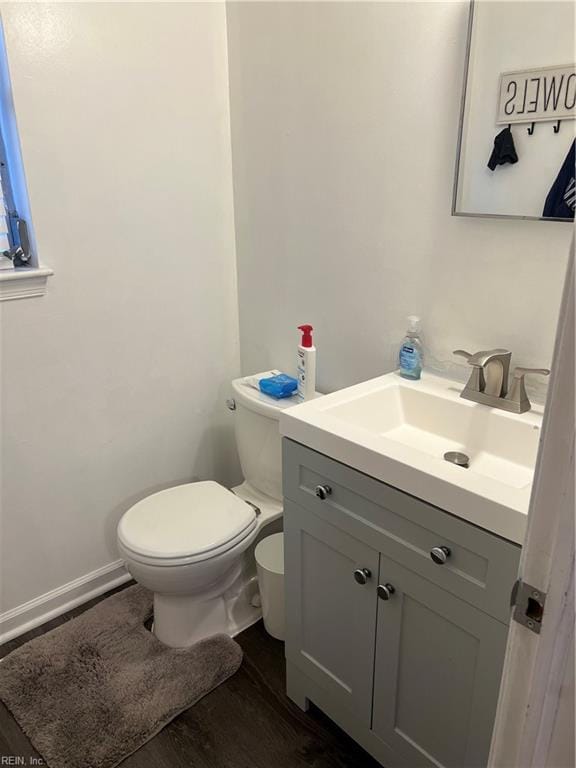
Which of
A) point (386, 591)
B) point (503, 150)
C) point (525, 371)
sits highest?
point (503, 150)

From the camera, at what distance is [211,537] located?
5.47ft

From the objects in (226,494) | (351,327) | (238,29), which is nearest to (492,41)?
(351,327)

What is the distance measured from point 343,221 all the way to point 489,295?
20.0 inches

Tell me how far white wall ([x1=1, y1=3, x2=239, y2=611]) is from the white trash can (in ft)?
1.74

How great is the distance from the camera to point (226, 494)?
188 centimetres

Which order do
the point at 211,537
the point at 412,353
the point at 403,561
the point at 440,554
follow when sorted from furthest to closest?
the point at 211,537
the point at 412,353
the point at 403,561
the point at 440,554

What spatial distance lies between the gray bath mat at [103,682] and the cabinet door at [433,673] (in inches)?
24.1

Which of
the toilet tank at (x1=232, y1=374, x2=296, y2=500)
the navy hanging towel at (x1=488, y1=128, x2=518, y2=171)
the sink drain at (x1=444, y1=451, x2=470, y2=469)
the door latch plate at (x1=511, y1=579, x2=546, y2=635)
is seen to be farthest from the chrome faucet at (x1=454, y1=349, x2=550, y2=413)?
the door latch plate at (x1=511, y1=579, x2=546, y2=635)

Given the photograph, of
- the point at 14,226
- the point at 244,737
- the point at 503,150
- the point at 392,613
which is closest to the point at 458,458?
the point at 392,613

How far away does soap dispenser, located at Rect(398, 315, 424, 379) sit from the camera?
5.09ft

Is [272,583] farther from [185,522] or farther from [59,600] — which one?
[59,600]

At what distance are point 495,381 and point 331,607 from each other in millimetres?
666

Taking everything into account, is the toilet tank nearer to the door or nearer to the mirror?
the mirror

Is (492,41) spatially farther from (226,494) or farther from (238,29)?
(226,494)
